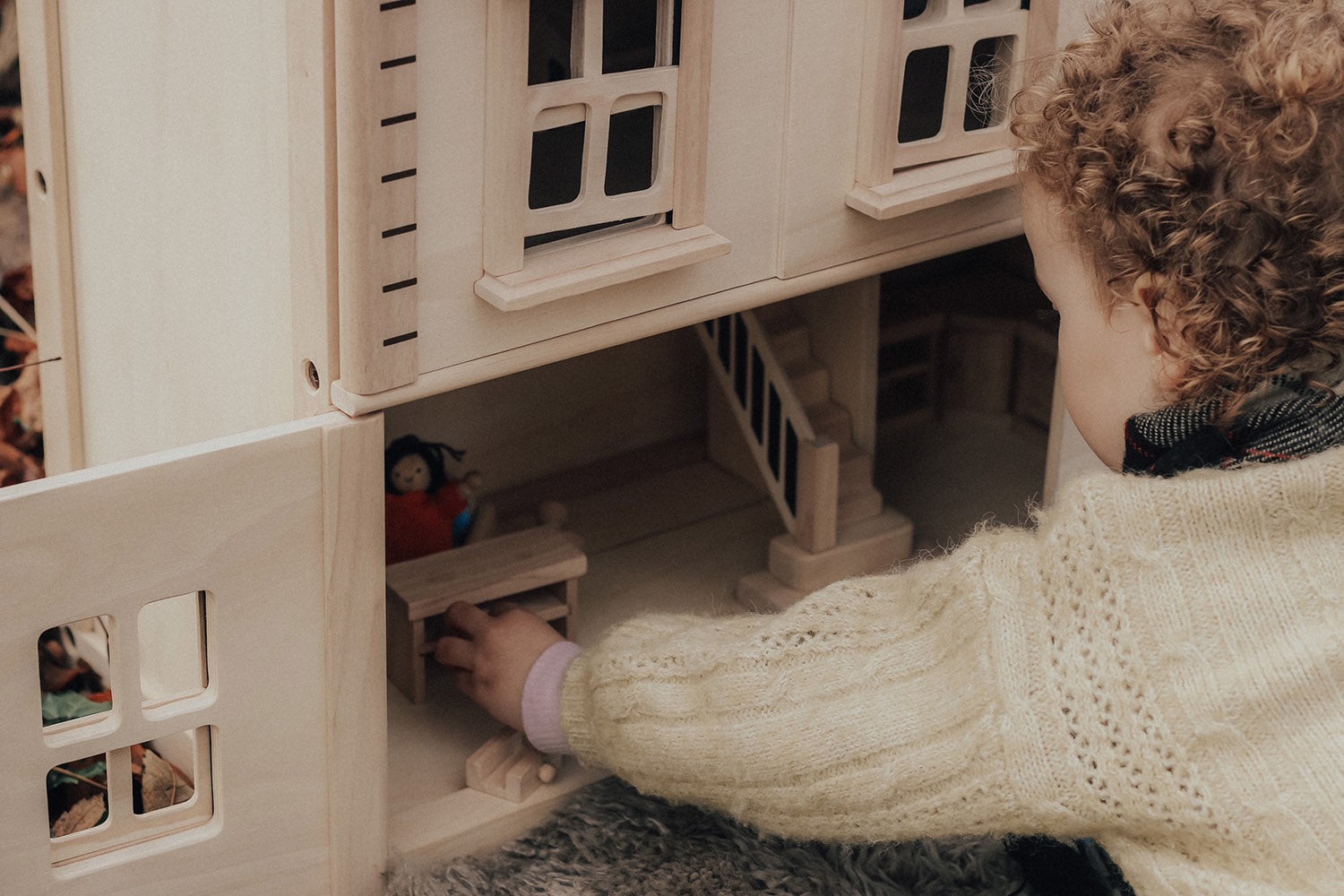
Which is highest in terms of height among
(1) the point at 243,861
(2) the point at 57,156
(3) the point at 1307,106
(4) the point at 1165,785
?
(3) the point at 1307,106

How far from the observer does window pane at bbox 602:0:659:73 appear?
76 cm

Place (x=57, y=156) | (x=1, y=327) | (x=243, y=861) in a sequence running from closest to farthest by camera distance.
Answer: (x=243, y=861), (x=57, y=156), (x=1, y=327)

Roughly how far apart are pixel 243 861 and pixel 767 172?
1.54ft

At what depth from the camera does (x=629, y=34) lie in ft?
2.53

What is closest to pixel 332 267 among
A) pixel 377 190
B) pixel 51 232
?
pixel 377 190

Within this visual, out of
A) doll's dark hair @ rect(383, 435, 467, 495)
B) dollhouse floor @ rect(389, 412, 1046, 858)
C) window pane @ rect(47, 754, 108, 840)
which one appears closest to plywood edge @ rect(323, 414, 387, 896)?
dollhouse floor @ rect(389, 412, 1046, 858)

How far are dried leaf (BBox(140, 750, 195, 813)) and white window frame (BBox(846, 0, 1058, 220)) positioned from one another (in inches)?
21.6

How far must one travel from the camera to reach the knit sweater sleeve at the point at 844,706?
0.74 m

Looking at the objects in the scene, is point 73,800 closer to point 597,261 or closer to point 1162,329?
point 597,261

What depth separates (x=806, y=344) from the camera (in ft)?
4.08

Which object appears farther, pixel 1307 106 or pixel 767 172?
pixel 767 172

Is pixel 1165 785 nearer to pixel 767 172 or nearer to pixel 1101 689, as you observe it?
pixel 1101 689

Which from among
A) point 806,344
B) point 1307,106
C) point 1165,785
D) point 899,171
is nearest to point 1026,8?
point 899,171

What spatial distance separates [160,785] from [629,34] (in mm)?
545
